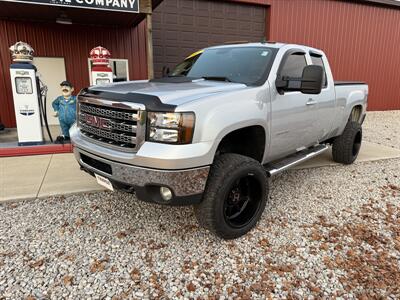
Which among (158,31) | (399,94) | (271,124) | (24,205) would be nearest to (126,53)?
(158,31)

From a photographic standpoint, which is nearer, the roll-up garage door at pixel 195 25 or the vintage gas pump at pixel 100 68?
the vintage gas pump at pixel 100 68

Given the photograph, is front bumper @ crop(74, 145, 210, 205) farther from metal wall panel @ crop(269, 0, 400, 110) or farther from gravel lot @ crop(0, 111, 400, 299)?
metal wall panel @ crop(269, 0, 400, 110)

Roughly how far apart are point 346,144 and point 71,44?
7.94 metres

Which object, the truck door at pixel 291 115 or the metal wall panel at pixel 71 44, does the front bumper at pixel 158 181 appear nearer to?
the truck door at pixel 291 115

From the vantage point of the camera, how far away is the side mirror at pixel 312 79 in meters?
3.07

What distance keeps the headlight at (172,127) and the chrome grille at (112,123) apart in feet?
0.35

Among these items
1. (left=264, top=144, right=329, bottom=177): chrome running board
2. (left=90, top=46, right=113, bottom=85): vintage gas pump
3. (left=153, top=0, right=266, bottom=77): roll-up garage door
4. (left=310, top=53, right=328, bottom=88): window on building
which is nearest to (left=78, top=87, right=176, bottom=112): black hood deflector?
(left=264, top=144, right=329, bottom=177): chrome running board

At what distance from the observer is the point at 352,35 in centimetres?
1268

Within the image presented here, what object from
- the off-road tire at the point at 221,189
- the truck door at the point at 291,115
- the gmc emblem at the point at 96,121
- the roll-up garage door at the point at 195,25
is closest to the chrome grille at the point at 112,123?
the gmc emblem at the point at 96,121

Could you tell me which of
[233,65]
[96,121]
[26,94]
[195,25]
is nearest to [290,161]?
[233,65]

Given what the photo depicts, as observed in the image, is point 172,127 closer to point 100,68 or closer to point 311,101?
point 311,101

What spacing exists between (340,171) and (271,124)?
8.62ft

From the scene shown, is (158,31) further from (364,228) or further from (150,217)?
(364,228)

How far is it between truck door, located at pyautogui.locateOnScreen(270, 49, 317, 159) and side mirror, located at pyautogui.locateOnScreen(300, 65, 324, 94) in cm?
18
